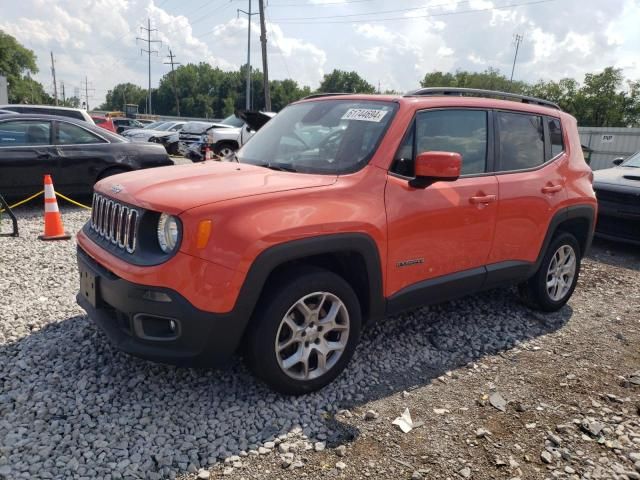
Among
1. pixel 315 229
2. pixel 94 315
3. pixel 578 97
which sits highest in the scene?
pixel 578 97

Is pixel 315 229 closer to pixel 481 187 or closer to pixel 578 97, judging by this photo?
pixel 481 187

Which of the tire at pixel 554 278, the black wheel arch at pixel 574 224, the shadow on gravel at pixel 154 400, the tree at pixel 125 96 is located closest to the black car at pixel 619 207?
the black wheel arch at pixel 574 224

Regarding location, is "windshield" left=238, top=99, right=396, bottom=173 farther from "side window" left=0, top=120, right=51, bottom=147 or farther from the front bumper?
"side window" left=0, top=120, right=51, bottom=147

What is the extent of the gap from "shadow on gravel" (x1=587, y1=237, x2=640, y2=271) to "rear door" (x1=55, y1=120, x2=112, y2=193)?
24.8ft

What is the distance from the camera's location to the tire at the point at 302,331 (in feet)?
8.99

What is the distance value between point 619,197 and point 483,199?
4485mm

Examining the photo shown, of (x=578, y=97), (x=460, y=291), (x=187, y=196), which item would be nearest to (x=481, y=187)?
(x=460, y=291)

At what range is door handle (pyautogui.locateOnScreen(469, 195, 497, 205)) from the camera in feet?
11.6

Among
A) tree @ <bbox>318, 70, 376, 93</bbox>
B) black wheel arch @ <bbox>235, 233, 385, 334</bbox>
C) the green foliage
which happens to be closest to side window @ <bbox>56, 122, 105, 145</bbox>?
black wheel arch @ <bbox>235, 233, 385, 334</bbox>

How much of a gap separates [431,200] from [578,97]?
2408 inches

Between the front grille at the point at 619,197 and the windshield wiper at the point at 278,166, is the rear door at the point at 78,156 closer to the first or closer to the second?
the windshield wiper at the point at 278,166

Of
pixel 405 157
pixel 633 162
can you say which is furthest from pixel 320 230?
pixel 633 162

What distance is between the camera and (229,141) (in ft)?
50.8

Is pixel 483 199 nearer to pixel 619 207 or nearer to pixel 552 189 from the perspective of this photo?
pixel 552 189
